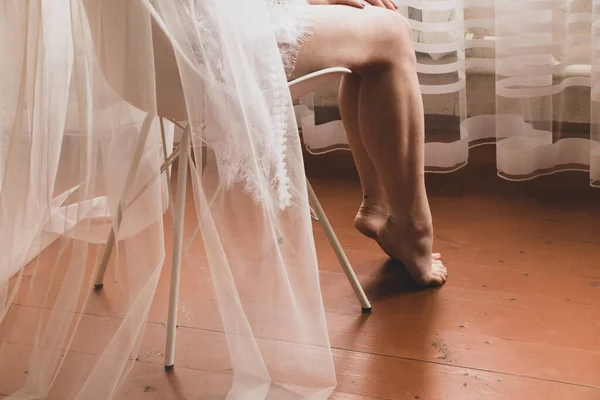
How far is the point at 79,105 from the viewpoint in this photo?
4.06 ft

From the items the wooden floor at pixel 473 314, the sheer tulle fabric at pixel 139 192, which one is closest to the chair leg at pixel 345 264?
the wooden floor at pixel 473 314

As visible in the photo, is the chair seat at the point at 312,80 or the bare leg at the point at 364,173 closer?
the chair seat at the point at 312,80

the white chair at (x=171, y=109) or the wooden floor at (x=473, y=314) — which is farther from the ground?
the white chair at (x=171, y=109)

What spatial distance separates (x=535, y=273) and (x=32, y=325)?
100cm

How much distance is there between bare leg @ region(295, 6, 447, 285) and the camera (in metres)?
1.39

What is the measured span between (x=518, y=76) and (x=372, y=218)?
2.09ft

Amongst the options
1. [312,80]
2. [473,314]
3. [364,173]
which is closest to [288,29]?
[312,80]

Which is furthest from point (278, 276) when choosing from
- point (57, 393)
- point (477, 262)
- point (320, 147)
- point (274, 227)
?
point (320, 147)

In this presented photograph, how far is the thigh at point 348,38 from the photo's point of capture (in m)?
1.36

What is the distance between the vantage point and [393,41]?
1.48m

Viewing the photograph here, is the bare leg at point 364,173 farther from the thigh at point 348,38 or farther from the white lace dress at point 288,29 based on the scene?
the white lace dress at point 288,29

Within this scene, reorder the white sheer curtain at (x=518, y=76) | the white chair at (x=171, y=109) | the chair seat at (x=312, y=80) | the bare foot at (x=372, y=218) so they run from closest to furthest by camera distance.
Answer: the white chair at (x=171, y=109)
the chair seat at (x=312, y=80)
the bare foot at (x=372, y=218)
the white sheer curtain at (x=518, y=76)

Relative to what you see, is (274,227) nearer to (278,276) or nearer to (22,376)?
(278,276)

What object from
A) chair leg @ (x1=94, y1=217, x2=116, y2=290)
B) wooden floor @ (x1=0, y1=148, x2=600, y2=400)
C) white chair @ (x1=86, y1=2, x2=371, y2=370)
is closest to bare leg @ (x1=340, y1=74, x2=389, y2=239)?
wooden floor @ (x1=0, y1=148, x2=600, y2=400)
